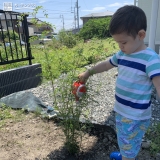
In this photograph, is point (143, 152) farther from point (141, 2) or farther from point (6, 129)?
point (141, 2)

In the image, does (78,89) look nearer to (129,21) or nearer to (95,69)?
(95,69)

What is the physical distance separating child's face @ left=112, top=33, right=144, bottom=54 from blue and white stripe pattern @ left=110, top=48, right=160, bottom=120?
0.14 ft

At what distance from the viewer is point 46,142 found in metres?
2.18

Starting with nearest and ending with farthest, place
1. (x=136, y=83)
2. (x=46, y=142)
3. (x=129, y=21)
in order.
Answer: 1. (x=129, y=21)
2. (x=136, y=83)
3. (x=46, y=142)

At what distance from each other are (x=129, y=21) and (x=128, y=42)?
0.13 m

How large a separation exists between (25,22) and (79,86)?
2.77 meters

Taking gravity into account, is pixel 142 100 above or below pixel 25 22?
below

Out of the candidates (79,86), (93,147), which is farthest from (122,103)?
(93,147)

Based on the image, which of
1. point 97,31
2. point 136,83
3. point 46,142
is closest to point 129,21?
point 136,83

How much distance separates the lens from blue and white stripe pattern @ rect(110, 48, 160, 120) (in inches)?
48.5

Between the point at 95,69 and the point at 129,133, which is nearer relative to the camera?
the point at 129,133

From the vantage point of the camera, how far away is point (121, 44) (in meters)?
1.25

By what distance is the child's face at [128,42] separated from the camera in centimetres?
119

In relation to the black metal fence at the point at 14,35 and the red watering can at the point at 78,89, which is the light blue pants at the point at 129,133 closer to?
the red watering can at the point at 78,89
